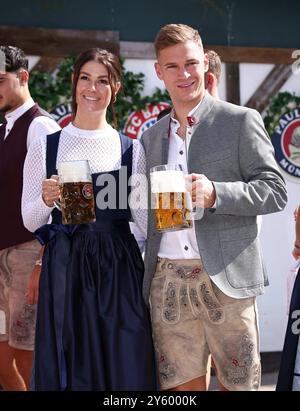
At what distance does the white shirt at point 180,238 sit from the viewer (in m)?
2.85

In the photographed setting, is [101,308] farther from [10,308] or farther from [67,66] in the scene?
[67,66]

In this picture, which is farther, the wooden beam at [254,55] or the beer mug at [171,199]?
the wooden beam at [254,55]

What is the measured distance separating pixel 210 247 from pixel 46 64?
2.82m

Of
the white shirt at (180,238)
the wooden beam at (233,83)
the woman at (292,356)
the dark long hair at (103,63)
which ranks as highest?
the wooden beam at (233,83)

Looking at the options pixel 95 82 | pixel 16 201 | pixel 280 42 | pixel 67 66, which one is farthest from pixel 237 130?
pixel 280 42

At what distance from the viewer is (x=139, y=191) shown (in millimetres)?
3006

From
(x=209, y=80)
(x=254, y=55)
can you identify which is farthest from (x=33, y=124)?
(x=254, y=55)

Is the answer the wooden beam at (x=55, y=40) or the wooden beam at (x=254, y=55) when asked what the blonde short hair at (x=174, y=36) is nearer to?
the wooden beam at (x=55, y=40)

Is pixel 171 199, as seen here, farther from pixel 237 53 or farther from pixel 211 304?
pixel 237 53

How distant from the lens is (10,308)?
3576mm

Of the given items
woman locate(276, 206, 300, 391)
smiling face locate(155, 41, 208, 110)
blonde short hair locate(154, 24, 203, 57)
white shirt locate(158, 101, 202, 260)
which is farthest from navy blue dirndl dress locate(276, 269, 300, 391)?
blonde short hair locate(154, 24, 203, 57)

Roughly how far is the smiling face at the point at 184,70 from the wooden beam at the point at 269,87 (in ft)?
9.20

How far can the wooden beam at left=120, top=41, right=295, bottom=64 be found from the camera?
5371mm

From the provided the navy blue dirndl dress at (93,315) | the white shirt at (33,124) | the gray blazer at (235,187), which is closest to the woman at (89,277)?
the navy blue dirndl dress at (93,315)
